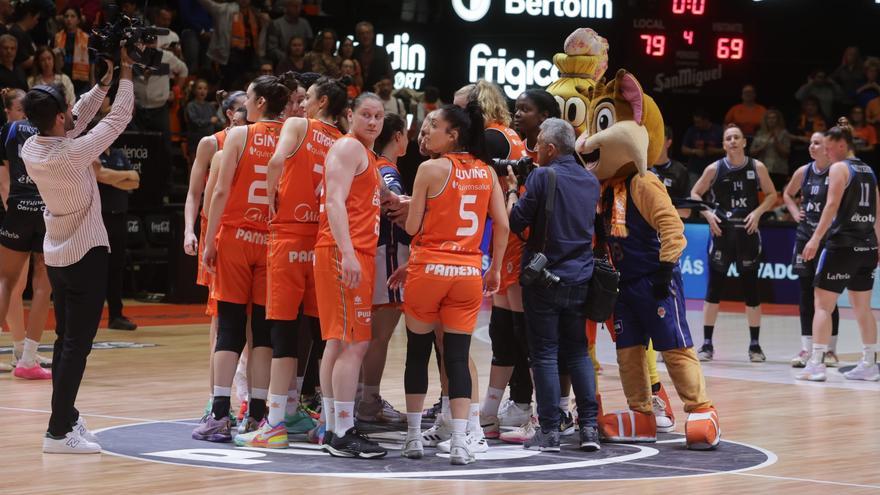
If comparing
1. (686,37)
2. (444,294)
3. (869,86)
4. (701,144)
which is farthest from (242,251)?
(869,86)

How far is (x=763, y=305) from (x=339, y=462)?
1153cm

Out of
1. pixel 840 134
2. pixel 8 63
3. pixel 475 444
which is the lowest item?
pixel 475 444

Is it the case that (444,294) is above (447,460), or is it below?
above

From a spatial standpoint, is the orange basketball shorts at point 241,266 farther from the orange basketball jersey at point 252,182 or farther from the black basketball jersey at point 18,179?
the black basketball jersey at point 18,179

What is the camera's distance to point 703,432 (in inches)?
298

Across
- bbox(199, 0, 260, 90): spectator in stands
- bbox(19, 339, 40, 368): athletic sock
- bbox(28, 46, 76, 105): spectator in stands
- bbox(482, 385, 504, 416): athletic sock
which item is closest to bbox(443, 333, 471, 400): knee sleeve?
bbox(482, 385, 504, 416): athletic sock

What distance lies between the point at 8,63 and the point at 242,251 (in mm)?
8323

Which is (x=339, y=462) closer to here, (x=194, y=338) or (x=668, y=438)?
(x=668, y=438)

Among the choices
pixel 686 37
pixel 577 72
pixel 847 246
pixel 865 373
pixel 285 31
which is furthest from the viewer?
pixel 686 37

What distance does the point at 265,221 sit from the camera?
24.9 feet

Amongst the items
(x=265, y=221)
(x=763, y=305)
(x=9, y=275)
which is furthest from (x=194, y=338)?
(x=763, y=305)

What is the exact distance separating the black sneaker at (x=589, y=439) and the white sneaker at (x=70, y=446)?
2.52 meters

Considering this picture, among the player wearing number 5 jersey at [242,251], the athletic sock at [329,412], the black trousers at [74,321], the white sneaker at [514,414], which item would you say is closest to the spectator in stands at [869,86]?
the white sneaker at [514,414]

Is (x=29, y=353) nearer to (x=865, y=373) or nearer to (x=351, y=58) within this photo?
(x=865, y=373)
